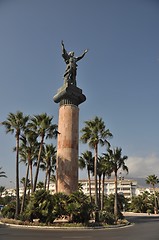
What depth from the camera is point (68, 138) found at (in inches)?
1061

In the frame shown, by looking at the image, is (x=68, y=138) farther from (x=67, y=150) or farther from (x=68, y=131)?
(x=67, y=150)

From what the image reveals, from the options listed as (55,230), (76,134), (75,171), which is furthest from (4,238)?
(76,134)

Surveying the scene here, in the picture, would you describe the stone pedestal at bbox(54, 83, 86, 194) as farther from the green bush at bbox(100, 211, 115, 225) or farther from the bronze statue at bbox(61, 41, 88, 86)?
the green bush at bbox(100, 211, 115, 225)

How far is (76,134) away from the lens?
1091 inches

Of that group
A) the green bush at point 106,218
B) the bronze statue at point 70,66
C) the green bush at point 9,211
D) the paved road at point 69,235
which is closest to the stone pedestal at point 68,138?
the bronze statue at point 70,66

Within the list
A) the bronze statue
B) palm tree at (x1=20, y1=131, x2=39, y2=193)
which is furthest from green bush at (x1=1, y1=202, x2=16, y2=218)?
the bronze statue

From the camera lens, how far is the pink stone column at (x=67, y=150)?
84.5 feet

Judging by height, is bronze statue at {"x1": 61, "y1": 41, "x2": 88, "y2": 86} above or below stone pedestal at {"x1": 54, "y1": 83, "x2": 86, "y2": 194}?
above

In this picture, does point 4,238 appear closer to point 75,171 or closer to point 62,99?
point 75,171

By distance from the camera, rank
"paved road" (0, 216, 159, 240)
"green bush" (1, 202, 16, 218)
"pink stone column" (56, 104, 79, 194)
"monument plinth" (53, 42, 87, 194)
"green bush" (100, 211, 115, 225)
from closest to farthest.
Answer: "paved road" (0, 216, 159, 240) → "green bush" (100, 211, 115, 225) → "pink stone column" (56, 104, 79, 194) → "monument plinth" (53, 42, 87, 194) → "green bush" (1, 202, 16, 218)

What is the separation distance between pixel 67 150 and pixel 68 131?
2.16m

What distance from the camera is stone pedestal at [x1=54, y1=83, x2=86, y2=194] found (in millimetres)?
25828

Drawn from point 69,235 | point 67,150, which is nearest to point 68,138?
point 67,150

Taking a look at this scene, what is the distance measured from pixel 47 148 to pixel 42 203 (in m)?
16.6
